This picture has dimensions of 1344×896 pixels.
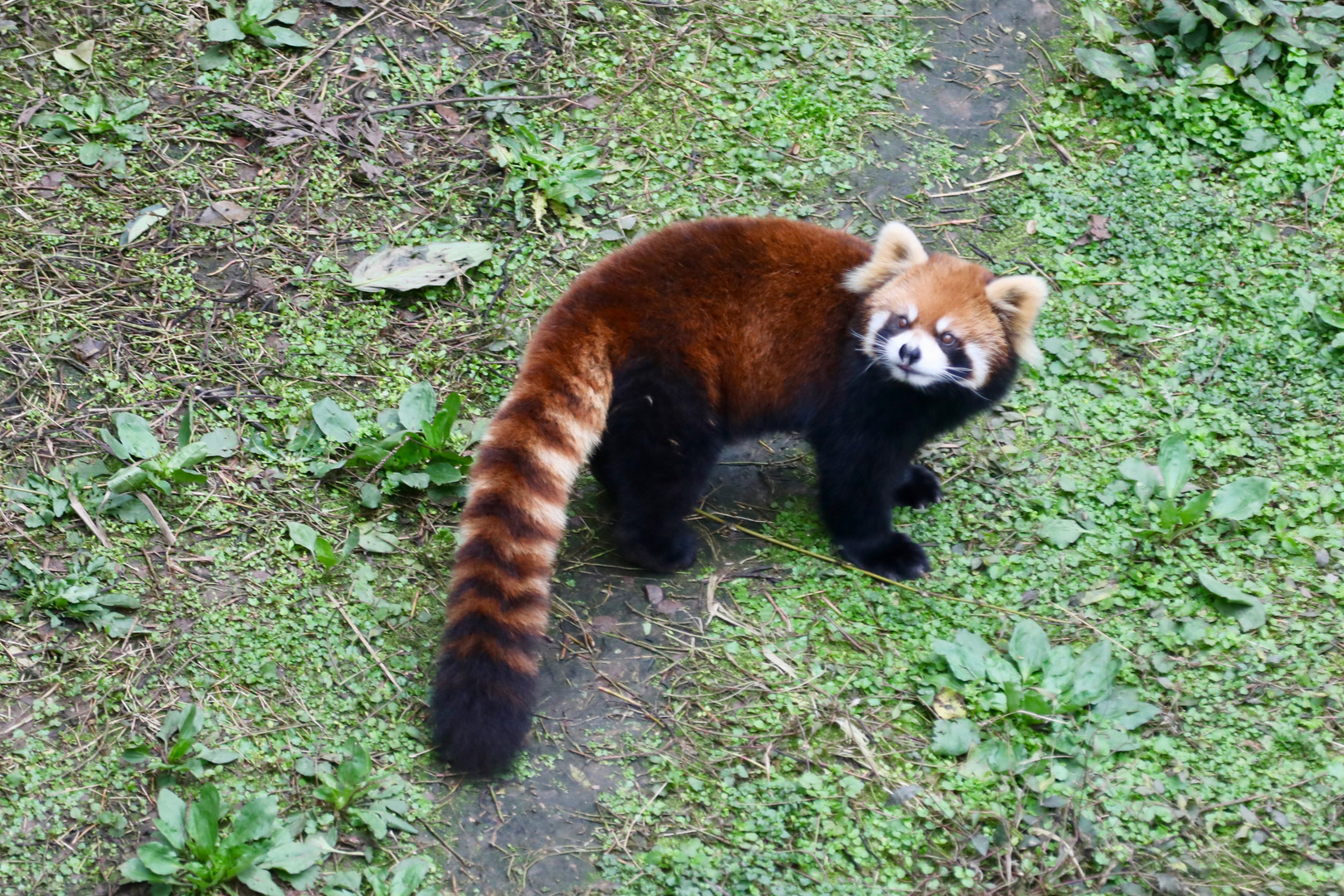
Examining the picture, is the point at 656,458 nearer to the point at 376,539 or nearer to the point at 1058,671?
the point at 376,539

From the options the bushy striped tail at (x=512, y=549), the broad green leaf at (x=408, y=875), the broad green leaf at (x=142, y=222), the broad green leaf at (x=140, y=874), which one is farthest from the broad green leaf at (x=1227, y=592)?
the broad green leaf at (x=142, y=222)

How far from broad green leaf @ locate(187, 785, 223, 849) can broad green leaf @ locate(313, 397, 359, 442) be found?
1.47 metres

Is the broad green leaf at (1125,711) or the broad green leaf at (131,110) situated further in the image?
the broad green leaf at (131,110)

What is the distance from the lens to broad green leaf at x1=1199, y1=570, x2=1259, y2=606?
152 inches

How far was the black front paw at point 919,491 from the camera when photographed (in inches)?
172

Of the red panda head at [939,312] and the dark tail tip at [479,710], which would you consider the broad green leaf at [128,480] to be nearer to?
the dark tail tip at [479,710]

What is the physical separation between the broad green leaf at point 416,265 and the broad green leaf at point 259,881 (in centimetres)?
239

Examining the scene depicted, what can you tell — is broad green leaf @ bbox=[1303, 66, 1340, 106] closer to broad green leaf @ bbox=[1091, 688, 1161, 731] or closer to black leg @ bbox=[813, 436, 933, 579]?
black leg @ bbox=[813, 436, 933, 579]

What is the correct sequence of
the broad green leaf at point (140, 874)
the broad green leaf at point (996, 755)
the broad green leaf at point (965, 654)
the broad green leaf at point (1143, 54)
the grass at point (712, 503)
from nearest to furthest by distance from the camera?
the broad green leaf at point (140, 874) → the grass at point (712, 503) → the broad green leaf at point (996, 755) → the broad green leaf at point (965, 654) → the broad green leaf at point (1143, 54)

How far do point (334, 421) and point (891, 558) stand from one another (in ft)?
6.80

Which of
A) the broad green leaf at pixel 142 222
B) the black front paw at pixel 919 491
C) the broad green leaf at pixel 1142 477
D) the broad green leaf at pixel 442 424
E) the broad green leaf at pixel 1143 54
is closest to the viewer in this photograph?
the broad green leaf at pixel 442 424

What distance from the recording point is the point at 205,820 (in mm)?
2898

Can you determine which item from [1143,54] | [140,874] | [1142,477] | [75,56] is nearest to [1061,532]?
[1142,477]

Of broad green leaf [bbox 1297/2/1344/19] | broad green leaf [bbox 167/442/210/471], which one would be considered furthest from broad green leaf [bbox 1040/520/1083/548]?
broad green leaf [bbox 1297/2/1344/19]
